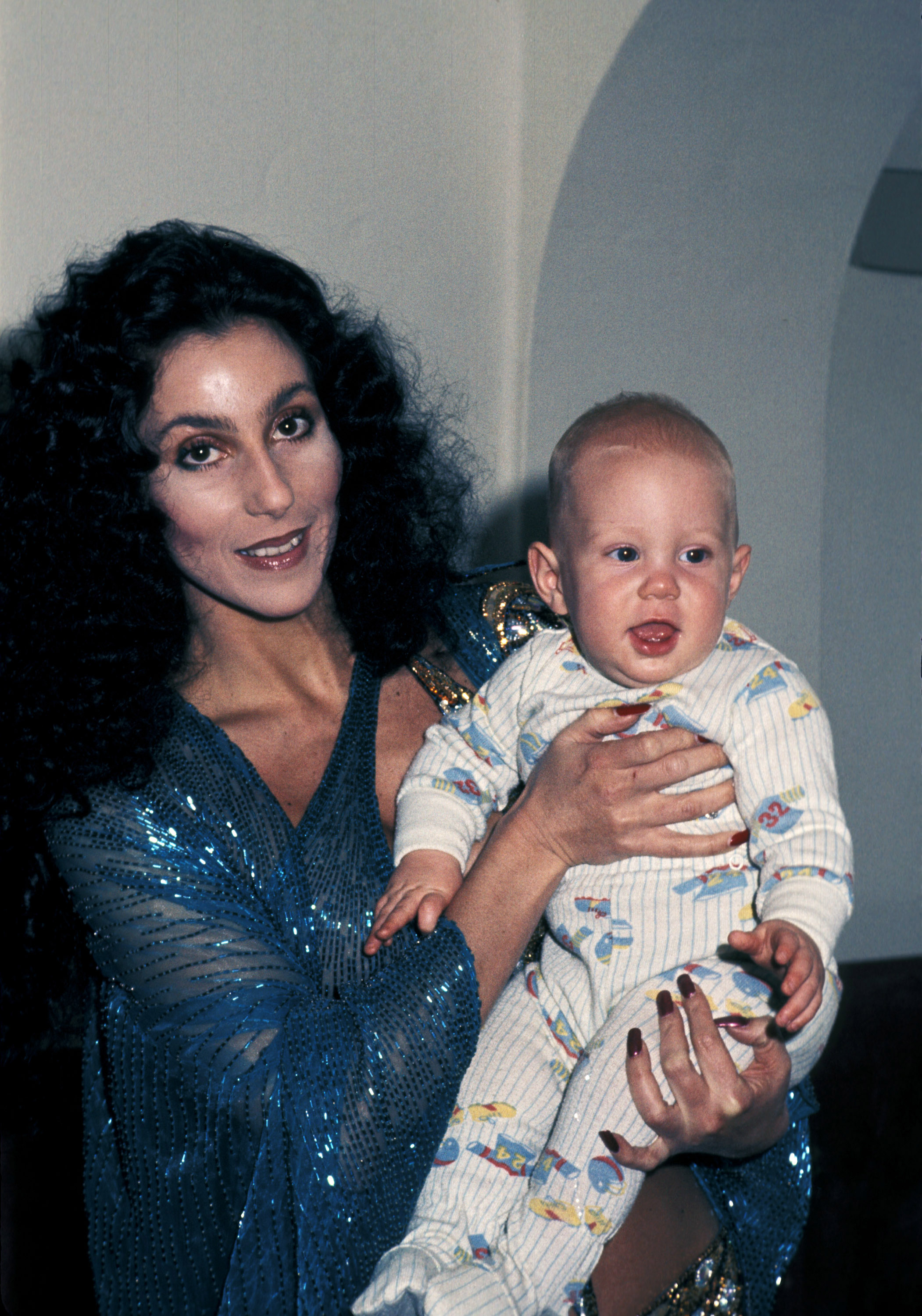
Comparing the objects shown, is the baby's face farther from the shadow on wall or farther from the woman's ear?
the shadow on wall

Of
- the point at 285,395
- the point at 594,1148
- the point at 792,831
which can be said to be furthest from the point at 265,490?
the point at 594,1148

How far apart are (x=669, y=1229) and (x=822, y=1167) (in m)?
1.77

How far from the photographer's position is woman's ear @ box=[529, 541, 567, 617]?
5.42ft

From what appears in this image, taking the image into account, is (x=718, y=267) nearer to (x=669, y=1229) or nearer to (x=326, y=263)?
(x=326, y=263)

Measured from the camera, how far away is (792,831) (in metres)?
1.44

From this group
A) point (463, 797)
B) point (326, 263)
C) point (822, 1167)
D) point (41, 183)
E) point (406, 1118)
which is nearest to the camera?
point (406, 1118)

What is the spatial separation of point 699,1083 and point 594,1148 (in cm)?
14

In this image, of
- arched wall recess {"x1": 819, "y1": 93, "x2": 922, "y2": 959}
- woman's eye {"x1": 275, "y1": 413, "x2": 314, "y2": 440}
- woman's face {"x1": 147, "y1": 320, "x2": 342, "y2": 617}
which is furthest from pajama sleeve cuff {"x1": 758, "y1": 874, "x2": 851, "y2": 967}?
arched wall recess {"x1": 819, "y1": 93, "x2": 922, "y2": 959}

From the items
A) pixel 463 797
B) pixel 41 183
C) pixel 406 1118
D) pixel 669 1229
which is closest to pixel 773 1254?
pixel 669 1229

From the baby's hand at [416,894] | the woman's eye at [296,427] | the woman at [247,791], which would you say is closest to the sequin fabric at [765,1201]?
the woman at [247,791]

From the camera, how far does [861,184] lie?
3002mm

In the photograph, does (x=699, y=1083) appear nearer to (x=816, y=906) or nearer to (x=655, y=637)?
(x=816, y=906)

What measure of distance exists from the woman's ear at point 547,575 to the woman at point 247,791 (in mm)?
188

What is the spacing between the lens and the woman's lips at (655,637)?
152cm
